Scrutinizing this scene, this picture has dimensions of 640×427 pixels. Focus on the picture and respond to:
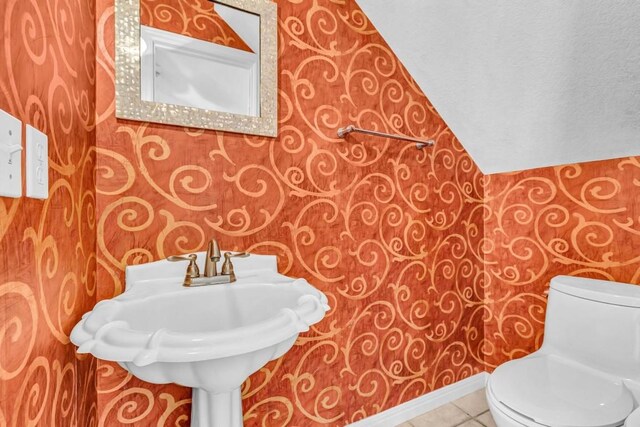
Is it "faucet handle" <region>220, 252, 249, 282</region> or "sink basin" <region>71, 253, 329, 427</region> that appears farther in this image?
"faucet handle" <region>220, 252, 249, 282</region>

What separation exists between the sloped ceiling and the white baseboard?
123 cm

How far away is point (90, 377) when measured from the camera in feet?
2.99

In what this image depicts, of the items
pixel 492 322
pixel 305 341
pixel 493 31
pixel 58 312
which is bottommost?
pixel 492 322

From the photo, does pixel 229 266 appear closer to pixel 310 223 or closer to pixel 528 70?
pixel 310 223

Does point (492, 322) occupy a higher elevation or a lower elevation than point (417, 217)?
lower

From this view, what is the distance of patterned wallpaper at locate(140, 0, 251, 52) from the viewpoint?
3.33 ft

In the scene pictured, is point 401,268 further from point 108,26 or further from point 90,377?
point 108,26

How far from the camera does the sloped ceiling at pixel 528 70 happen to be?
3.72ft

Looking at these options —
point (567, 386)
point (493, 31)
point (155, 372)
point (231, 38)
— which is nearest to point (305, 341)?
point (155, 372)

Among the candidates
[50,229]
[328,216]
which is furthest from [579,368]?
[50,229]

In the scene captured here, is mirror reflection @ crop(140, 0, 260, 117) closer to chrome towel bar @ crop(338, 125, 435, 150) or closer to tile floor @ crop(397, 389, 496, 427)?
chrome towel bar @ crop(338, 125, 435, 150)

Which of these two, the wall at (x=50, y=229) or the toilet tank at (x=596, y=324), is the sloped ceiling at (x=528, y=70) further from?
the wall at (x=50, y=229)

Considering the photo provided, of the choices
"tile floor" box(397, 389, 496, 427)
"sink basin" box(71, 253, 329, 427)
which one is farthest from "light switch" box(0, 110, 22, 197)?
"tile floor" box(397, 389, 496, 427)

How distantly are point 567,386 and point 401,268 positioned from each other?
71cm
